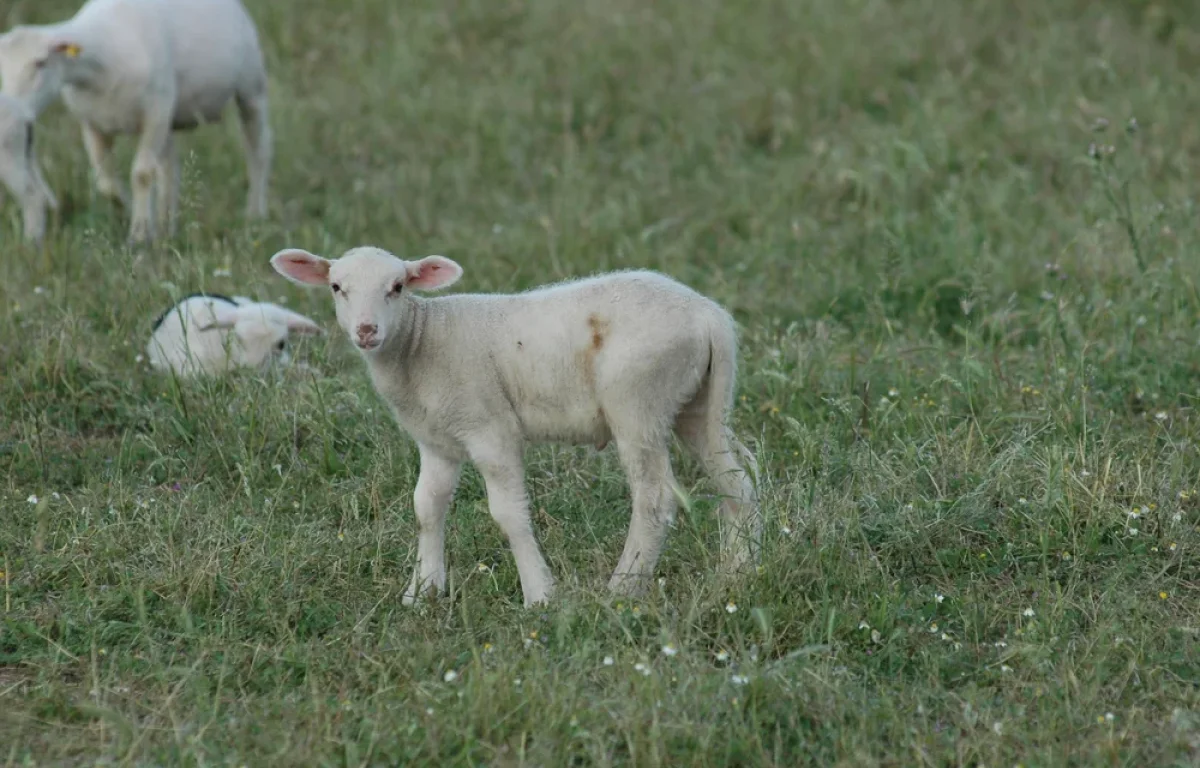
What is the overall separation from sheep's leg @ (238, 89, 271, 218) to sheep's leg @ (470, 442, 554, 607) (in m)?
4.64

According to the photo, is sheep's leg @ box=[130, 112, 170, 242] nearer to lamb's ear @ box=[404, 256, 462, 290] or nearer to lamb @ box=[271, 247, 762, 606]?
lamb @ box=[271, 247, 762, 606]

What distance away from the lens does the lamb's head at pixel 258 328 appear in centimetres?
679

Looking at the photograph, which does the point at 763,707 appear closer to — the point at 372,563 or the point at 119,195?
the point at 372,563

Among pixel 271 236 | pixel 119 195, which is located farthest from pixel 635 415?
pixel 119 195

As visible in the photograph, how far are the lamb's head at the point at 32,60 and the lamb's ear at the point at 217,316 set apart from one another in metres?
2.03

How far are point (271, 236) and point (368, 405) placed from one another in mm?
2701

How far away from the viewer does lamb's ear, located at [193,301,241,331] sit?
675cm

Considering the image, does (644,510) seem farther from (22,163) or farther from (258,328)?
(22,163)

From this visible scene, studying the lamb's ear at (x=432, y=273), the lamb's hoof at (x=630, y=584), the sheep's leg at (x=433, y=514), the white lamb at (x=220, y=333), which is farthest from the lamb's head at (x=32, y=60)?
the lamb's hoof at (x=630, y=584)

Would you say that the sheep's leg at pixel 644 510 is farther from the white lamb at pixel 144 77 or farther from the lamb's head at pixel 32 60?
the lamb's head at pixel 32 60

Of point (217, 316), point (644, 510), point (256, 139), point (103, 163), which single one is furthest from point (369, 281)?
point (256, 139)

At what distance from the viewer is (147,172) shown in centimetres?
847

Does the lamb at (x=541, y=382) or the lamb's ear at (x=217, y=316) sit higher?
the lamb at (x=541, y=382)

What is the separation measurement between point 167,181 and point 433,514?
4420mm
